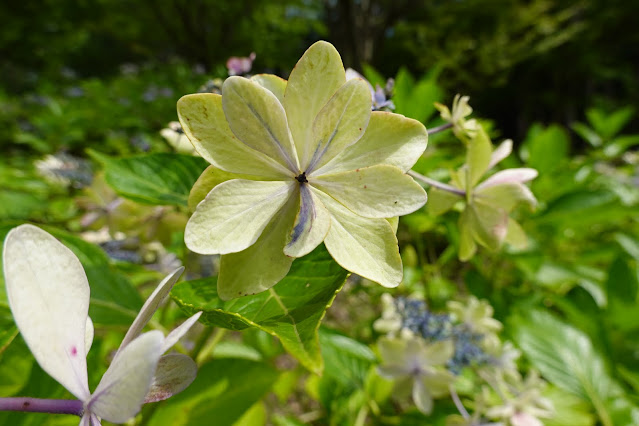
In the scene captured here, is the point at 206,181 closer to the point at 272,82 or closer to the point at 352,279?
the point at 272,82

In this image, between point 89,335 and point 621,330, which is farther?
point 621,330

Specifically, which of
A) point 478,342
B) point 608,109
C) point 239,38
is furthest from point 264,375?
point 608,109

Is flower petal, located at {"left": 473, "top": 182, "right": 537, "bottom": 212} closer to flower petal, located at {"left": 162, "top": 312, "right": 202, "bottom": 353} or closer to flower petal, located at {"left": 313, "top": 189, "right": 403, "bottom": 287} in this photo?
flower petal, located at {"left": 313, "top": 189, "right": 403, "bottom": 287}

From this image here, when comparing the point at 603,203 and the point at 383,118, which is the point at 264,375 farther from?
the point at 603,203

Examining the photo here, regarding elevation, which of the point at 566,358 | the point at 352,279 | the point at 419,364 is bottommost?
the point at 566,358

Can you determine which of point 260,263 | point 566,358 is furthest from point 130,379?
point 566,358
